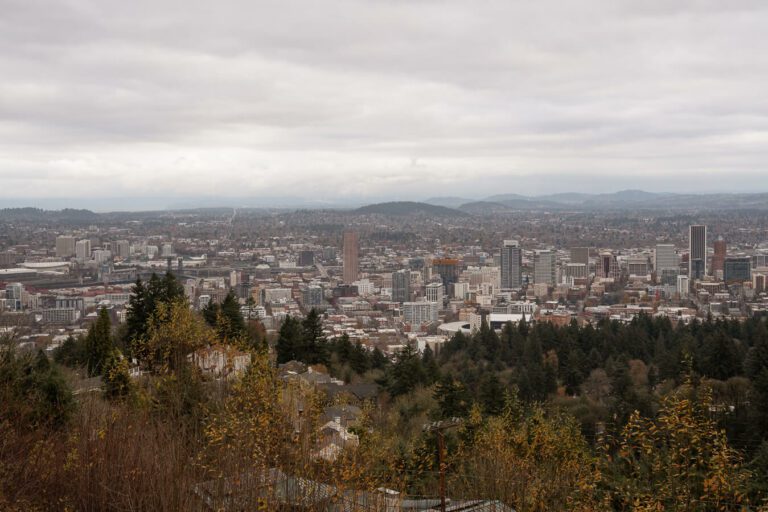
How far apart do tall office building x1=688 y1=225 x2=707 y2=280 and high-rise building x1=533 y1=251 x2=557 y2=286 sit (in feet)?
33.9

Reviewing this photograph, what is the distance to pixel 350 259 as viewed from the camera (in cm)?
6925

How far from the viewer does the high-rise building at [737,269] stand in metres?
60.8

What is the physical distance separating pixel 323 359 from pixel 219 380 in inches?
381

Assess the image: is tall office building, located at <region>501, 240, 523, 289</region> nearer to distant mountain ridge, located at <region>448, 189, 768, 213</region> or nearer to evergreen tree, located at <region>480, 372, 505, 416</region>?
evergreen tree, located at <region>480, 372, 505, 416</region>

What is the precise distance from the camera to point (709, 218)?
340ft

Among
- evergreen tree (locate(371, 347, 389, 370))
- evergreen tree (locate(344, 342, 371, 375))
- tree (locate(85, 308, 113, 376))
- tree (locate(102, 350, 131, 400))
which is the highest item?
tree (locate(102, 350, 131, 400))

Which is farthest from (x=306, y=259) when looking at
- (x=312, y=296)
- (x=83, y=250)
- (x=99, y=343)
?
(x=99, y=343)

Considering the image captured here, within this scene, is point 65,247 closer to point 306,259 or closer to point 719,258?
point 306,259

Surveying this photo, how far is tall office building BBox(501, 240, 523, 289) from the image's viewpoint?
2643 inches

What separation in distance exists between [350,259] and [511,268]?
13.3 m

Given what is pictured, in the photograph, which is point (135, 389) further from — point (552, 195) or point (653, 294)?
point (552, 195)

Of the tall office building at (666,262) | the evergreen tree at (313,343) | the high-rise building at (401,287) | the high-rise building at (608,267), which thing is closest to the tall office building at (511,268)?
the high-rise building at (608,267)

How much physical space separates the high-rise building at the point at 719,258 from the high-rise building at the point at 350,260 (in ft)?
91.9

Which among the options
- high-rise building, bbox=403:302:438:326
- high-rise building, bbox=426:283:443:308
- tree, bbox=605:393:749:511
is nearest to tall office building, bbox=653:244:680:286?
high-rise building, bbox=426:283:443:308
